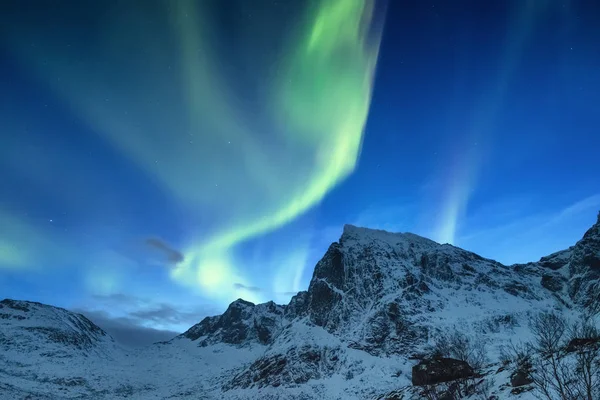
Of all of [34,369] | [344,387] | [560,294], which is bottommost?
[344,387]

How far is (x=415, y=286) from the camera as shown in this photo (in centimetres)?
14050

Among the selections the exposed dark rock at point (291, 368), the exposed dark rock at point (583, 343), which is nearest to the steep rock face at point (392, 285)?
the exposed dark rock at point (291, 368)

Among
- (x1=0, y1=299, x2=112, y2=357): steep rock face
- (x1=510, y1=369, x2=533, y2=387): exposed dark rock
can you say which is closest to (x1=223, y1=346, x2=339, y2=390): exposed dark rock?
(x1=510, y1=369, x2=533, y2=387): exposed dark rock

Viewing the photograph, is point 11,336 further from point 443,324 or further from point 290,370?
point 443,324

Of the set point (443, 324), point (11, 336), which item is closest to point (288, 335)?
point (443, 324)

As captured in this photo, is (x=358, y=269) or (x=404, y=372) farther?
(x=358, y=269)

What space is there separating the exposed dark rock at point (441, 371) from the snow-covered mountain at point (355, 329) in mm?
44415

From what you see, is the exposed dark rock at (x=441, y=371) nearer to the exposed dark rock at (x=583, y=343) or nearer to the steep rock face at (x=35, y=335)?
the exposed dark rock at (x=583, y=343)

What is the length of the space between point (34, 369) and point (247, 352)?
94189mm

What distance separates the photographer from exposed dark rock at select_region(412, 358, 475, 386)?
45.0m

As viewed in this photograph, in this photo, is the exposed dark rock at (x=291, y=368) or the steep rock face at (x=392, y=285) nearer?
the exposed dark rock at (x=291, y=368)

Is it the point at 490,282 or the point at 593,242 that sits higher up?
the point at 593,242

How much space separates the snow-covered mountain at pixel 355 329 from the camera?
110562 millimetres

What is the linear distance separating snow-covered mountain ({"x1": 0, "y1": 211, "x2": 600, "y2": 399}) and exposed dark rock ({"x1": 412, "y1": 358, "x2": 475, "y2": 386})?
4441 cm
